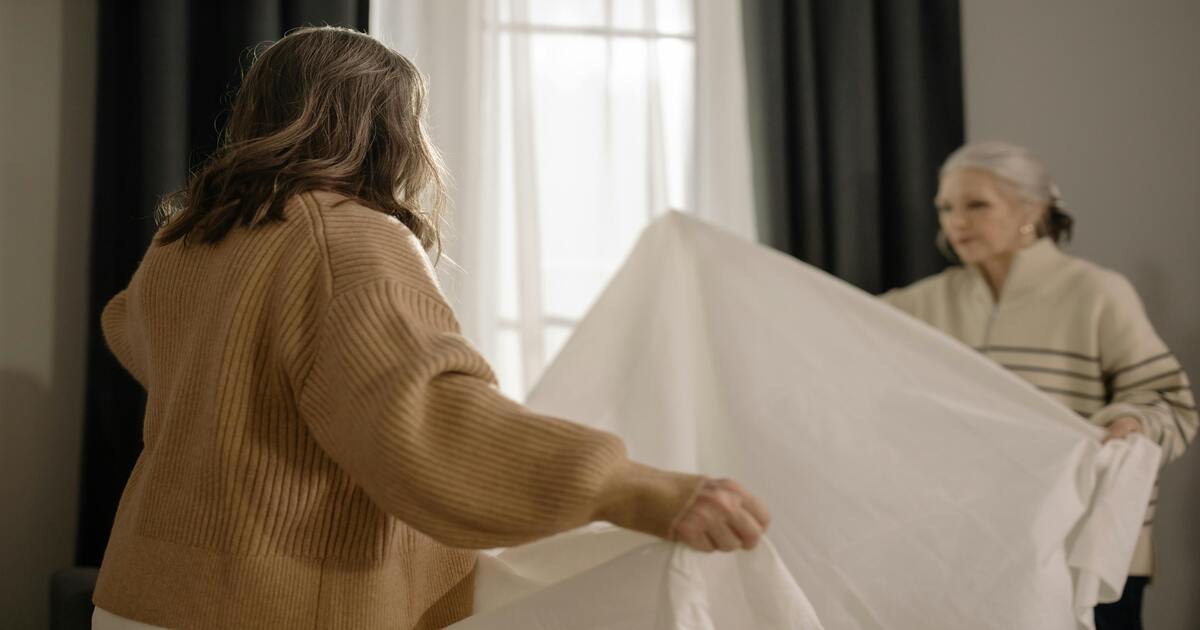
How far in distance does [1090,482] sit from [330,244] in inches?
49.2

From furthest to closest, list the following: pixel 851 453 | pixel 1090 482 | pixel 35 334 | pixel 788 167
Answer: pixel 788 167, pixel 35 334, pixel 1090 482, pixel 851 453

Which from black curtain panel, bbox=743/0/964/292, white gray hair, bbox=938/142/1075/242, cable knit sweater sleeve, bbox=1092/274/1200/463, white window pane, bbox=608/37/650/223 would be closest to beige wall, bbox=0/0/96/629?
white window pane, bbox=608/37/650/223

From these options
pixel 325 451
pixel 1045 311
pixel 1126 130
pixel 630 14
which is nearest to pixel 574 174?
pixel 630 14

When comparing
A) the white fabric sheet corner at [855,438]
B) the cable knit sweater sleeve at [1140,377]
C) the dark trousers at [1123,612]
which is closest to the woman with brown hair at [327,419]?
the white fabric sheet corner at [855,438]

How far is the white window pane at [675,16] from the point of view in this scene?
117 inches

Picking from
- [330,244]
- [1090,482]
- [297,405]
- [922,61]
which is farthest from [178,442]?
[922,61]

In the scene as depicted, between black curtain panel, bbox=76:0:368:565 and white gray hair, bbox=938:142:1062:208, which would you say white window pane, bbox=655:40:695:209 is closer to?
white gray hair, bbox=938:142:1062:208

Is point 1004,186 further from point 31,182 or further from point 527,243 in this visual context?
point 31,182

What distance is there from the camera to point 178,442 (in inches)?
43.6

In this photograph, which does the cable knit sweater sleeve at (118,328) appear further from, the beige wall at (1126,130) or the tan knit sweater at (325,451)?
the beige wall at (1126,130)

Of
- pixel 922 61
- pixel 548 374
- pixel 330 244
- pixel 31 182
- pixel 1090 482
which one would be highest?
pixel 922 61

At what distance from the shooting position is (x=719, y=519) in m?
0.98

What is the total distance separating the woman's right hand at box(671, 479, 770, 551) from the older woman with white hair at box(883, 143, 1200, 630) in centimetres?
152

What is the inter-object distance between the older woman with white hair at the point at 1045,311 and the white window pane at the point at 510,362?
957 millimetres
